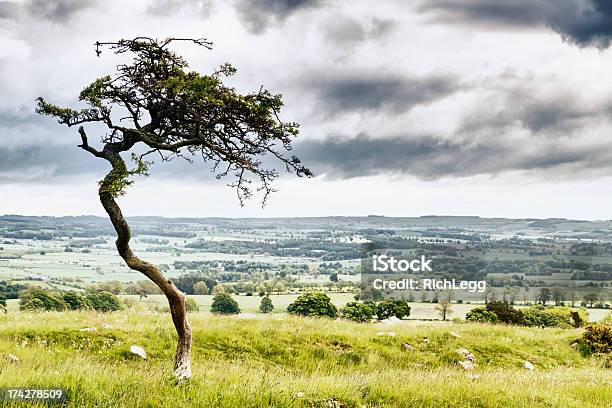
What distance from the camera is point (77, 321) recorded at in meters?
20.1

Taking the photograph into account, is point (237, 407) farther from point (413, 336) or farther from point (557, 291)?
point (557, 291)

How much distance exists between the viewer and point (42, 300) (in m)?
36.1

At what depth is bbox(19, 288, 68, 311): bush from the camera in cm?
3519

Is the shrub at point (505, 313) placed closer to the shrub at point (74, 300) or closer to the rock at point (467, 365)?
the rock at point (467, 365)

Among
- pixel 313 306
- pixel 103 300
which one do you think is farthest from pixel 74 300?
pixel 313 306

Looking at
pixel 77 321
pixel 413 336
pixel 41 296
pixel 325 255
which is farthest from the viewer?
pixel 325 255

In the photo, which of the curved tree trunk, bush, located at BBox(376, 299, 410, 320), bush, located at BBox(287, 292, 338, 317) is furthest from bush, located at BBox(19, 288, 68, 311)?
bush, located at BBox(376, 299, 410, 320)

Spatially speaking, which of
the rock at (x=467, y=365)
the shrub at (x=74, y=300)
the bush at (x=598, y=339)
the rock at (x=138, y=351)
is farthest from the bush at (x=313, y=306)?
the rock at (x=138, y=351)

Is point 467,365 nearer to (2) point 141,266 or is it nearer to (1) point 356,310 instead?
(2) point 141,266

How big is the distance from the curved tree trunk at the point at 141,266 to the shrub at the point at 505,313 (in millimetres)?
38848

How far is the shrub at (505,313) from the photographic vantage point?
151ft

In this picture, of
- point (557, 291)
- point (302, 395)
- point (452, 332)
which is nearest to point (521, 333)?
point (452, 332)

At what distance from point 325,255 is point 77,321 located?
483 ft

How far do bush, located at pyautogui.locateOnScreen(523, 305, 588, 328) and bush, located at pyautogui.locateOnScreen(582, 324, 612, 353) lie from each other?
67.3 ft
